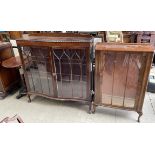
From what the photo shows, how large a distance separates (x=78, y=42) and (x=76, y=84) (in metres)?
0.56

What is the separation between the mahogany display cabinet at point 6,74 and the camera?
7.95ft

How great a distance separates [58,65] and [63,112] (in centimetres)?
67

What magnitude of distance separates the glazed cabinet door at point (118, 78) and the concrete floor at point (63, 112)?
0.20 metres

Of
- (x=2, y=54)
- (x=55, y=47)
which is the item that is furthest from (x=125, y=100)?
(x=2, y=54)

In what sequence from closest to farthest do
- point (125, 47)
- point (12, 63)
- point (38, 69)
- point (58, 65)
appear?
point (125, 47) → point (58, 65) → point (38, 69) → point (12, 63)

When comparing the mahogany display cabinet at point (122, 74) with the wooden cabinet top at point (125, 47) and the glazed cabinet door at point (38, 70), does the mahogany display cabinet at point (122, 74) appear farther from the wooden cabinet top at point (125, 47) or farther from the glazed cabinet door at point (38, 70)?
the glazed cabinet door at point (38, 70)

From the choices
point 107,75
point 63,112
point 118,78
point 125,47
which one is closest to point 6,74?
point 63,112

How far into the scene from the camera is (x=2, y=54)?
7.90 ft

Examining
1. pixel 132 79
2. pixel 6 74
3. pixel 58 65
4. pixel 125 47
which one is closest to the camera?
pixel 125 47

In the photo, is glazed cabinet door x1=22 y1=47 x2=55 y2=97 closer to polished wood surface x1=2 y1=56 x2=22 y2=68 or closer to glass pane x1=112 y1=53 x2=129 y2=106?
polished wood surface x1=2 y1=56 x2=22 y2=68

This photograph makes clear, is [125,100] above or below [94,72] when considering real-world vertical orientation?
below

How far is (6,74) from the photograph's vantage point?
255 centimetres

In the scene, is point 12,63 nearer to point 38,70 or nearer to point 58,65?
point 38,70

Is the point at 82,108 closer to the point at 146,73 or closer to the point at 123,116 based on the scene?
→ the point at 123,116
